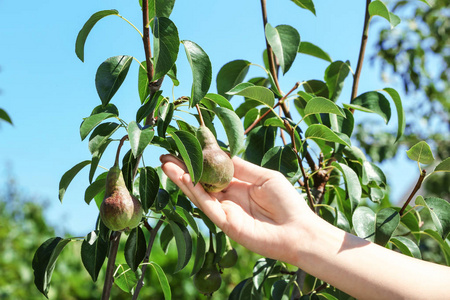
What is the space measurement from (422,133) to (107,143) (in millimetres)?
4664

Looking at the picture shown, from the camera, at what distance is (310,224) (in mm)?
1210

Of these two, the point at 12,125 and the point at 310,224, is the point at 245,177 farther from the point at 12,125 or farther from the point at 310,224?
the point at 12,125

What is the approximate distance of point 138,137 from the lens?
978mm

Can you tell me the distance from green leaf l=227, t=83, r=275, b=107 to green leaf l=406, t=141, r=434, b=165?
366 millimetres

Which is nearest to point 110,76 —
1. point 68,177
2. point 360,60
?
point 68,177

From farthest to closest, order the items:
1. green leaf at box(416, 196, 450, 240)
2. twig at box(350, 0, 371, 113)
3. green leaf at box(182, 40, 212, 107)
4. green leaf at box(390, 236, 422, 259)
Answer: twig at box(350, 0, 371, 113)
green leaf at box(390, 236, 422, 259)
green leaf at box(416, 196, 450, 240)
green leaf at box(182, 40, 212, 107)

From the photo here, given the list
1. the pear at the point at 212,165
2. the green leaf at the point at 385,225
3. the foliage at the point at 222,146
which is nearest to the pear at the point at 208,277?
the foliage at the point at 222,146

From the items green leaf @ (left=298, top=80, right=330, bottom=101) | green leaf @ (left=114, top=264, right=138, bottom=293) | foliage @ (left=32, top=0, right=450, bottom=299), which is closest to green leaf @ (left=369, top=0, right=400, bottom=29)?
foliage @ (left=32, top=0, right=450, bottom=299)

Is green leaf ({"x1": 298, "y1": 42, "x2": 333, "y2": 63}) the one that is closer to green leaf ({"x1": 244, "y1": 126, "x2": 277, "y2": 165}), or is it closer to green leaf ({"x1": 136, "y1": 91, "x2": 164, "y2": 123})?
green leaf ({"x1": 244, "y1": 126, "x2": 277, "y2": 165})

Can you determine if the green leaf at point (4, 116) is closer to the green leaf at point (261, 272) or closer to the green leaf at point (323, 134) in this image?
the green leaf at point (323, 134)

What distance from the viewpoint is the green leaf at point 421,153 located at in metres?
1.24

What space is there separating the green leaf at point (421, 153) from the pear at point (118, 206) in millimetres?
675

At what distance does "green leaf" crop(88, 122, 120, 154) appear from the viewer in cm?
112

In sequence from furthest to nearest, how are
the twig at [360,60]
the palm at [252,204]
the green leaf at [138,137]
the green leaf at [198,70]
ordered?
the twig at [360,60], the palm at [252,204], the green leaf at [198,70], the green leaf at [138,137]
